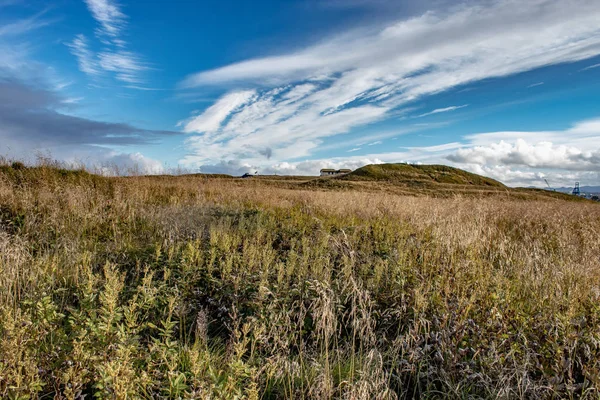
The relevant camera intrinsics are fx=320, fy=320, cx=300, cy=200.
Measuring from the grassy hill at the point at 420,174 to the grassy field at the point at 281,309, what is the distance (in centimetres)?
5243

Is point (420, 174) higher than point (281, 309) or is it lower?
higher

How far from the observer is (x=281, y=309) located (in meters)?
4.00

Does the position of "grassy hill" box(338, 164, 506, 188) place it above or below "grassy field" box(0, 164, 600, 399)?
above

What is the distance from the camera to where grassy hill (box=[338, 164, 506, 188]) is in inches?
2375

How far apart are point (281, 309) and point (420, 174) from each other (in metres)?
66.4

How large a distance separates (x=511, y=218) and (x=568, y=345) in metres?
8.01

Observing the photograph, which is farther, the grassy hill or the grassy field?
the grassy hill

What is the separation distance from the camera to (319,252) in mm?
5473

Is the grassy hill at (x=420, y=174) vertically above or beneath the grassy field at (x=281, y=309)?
above

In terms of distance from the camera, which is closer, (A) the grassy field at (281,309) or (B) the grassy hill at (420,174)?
(A) the grassy field at (281,309)

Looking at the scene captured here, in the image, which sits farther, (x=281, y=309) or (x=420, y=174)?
(x=420, y=174)

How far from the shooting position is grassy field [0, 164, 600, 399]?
2.54m

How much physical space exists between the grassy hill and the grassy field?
172ft

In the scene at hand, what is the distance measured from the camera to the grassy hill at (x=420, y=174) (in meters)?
60.3
